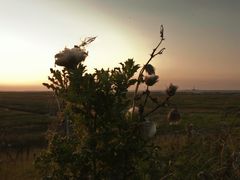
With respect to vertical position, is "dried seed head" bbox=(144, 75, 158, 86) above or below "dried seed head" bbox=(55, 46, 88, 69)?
below

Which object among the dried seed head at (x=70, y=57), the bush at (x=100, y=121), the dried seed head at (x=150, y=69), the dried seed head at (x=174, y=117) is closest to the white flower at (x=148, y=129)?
the bush at (x=100, y=121)

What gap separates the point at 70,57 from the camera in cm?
349

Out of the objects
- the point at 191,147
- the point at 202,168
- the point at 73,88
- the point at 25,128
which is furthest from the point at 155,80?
the point at 25,128

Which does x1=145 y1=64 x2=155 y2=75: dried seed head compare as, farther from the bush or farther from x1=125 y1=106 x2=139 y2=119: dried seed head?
x1=125 y1=106 x2=139 y2=119: dried seed head

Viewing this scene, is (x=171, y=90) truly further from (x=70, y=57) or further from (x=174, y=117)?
(x=174, y=117)

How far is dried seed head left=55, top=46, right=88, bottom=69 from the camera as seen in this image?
3490mm

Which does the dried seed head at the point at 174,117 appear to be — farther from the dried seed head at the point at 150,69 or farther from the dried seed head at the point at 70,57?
the dried seed head at the point at 70,57

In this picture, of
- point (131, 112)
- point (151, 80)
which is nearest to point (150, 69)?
point (151, 80)

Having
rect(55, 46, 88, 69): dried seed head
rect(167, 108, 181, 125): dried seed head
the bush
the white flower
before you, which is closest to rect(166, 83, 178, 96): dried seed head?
the bush

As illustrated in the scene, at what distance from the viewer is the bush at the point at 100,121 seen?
3545 mm

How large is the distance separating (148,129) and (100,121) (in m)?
0.46

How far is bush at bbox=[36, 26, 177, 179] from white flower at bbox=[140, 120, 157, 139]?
2 cm

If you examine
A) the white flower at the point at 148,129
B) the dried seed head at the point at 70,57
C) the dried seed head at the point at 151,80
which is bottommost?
the white flower at the point at 148,129

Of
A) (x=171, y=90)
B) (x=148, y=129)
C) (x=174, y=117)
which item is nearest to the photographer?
(x=148, y=129)
